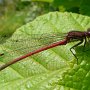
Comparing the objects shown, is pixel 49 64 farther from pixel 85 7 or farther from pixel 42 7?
pixel 42 7

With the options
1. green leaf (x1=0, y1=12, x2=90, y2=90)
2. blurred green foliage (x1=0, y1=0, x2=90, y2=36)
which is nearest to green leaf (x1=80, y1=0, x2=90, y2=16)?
blurred green foliage (x1=0, y1=0, x2=90, y2=36)

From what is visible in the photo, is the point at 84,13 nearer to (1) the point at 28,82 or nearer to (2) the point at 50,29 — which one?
(2) the point at 50,29

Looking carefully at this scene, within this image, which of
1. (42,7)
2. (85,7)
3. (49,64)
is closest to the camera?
(49,64)

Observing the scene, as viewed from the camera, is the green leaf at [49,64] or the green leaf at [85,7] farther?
the green leaf at [85,7]

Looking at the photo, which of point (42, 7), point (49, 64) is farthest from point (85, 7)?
point (42, 7)

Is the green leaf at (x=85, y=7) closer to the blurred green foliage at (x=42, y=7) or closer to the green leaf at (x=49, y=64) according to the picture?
the blurred green foliage at (x=42, y=7)

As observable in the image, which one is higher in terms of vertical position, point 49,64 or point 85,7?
point 85,7

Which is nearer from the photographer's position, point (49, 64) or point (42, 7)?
point (49, 64)

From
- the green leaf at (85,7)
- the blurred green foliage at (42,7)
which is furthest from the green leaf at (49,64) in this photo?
the blurred green foliage at (42,7)

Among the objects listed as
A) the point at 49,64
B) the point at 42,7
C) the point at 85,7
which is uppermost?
the point at 85,7

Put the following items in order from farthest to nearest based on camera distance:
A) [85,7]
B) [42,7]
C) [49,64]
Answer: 1. [42,7]
2. [85,7]
3. [49,64]
